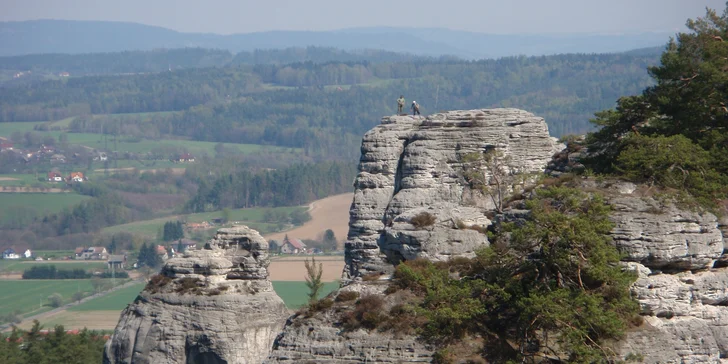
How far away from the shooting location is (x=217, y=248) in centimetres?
5669

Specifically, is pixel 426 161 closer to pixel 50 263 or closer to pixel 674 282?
pixel 674 282

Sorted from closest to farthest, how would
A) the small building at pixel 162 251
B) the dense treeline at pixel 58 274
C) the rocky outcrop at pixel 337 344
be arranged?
the rocky outcrop at pixel 337 344, the dense treeline at pixel 58 274, the small building at pixel 162 251

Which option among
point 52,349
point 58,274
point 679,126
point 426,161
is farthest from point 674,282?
point 58,274

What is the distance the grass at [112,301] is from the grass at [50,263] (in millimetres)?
29018

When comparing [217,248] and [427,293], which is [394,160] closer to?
[217,248]

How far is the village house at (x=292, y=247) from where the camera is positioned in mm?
175250

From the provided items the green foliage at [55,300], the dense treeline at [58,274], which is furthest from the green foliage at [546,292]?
the dense treeline at [58,274]

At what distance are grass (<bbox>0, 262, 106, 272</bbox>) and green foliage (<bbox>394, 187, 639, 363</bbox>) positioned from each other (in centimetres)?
15497

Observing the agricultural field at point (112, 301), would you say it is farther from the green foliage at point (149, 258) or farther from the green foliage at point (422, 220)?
the green foliage at point (422, 220)

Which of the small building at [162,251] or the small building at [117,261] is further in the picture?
the small building at [117,261]

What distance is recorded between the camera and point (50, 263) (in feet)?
623

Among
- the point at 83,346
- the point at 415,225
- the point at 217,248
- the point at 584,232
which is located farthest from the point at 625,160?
the point at 83,346

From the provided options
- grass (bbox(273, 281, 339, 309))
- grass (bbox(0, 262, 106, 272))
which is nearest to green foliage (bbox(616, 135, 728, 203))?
grass (bbox(273, 281, 339, 309))

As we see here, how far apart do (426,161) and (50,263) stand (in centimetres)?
13631
